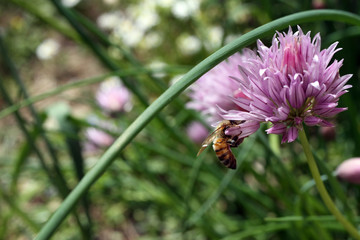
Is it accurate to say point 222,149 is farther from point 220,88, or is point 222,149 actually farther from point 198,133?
point 198,133

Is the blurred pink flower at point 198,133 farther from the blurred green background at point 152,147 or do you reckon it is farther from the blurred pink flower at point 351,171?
the blurred pink flower at point 351,171

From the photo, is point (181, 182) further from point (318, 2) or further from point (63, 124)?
point (318, 2)

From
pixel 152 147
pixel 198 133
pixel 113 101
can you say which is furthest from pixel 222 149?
pixel 198 133

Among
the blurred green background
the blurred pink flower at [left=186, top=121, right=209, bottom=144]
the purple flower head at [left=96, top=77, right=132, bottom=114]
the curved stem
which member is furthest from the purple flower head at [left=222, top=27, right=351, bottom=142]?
Answer: the blurred pink flower at [left=186, top=121, right=209, bottom=144]

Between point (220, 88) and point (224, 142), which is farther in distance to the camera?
point (220, 88)

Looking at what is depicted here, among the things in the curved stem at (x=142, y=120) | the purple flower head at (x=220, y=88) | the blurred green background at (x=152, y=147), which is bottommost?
the curved stem at (x=142, y=120)

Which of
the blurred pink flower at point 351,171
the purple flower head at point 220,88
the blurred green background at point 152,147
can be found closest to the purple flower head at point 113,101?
the blurred green background at point 152,147
